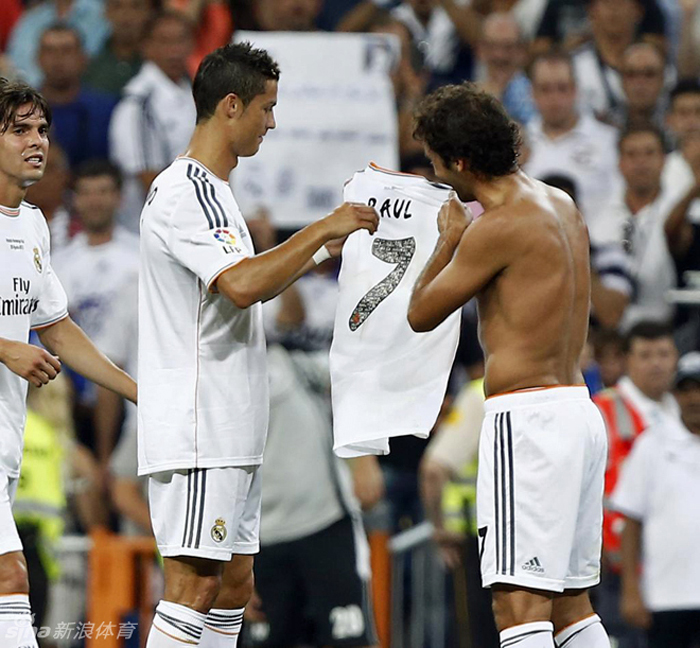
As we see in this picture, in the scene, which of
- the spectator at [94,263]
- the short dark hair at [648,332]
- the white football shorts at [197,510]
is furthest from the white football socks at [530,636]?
the spectator at [94,263]

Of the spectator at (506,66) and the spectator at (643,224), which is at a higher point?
the spectator at (506,66)

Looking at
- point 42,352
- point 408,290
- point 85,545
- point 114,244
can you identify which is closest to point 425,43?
point 114,244

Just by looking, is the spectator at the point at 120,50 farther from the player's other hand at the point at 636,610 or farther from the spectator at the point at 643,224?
the player's other hand at the point at 636,610

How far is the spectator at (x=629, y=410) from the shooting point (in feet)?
26.9

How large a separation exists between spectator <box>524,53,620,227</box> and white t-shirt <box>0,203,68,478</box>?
5133 millimetres

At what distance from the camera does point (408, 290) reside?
5.39m

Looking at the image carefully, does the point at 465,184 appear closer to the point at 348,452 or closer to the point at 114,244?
the point at 348,452

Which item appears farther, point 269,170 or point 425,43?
point 425,43

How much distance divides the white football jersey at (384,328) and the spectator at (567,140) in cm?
441

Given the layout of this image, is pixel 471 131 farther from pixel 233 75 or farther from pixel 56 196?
pixel 56 196

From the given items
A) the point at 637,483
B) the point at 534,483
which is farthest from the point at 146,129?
the point at 534,483

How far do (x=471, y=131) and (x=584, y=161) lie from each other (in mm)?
4977

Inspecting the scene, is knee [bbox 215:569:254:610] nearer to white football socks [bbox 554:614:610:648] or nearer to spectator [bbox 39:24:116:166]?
white football socks [bbox 554:614:610:648]

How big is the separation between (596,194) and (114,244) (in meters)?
3.23
